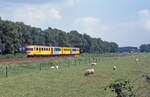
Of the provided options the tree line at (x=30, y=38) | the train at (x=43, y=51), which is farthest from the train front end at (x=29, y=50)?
the tree line at (x=30, y=38)

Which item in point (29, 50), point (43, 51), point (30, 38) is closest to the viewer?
point (29, 50)

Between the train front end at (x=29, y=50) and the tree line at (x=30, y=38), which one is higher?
the tree line at (x=30, y=38)

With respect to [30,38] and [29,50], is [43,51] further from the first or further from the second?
[30,38]

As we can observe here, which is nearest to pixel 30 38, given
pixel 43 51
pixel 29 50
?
pixel 43 51

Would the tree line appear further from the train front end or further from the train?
the train front end

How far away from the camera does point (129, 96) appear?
17.8 ft

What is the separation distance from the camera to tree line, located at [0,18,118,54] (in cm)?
5091

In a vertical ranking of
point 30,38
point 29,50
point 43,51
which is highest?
point 30,38

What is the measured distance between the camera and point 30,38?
220ft

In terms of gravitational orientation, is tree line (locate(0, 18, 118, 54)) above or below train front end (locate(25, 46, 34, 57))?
above

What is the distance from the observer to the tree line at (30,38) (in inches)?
2004

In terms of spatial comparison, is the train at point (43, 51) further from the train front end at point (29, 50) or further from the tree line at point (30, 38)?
the tree line at point (30, 38)

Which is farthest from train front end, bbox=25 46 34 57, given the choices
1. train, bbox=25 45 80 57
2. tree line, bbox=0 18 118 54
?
tree line, bbox=0 18 118 54

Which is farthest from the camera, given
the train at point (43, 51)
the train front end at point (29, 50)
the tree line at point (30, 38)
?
the tree line at point (30, 38)
